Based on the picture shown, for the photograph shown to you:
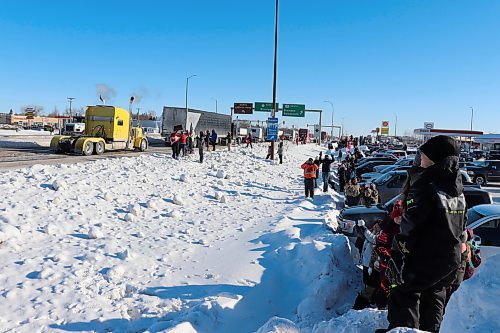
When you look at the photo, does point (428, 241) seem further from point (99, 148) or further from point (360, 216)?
point (99, 148)

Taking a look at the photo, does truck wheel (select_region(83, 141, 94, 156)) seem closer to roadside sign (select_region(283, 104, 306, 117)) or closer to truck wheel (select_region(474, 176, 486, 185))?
truck wheel (select_region(474, 176, 486, 185))

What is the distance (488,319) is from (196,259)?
5.57 meters

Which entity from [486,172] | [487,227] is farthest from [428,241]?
[486,172]

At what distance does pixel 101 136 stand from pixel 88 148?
235 cm

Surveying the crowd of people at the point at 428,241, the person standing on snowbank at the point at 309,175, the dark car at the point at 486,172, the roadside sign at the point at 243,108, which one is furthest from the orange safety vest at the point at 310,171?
the roadside sign at the point at 243,108

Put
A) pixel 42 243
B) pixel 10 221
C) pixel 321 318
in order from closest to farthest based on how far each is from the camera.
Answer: pixel 321 318, pixel 42 243, pixel 10 221

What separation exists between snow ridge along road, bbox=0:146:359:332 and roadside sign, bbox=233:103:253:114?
4778 centimetres

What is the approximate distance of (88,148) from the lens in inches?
926

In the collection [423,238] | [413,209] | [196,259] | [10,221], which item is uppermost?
[413,209]

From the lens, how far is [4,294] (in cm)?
522

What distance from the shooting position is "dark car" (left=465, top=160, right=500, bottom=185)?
81.1 feet

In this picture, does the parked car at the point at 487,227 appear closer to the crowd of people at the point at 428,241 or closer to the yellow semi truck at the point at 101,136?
the crowd of people at the point at 428,241

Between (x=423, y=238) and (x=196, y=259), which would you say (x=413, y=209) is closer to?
(x=423, y=238)

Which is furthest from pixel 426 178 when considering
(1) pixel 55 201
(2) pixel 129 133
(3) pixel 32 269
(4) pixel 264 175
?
(2) pixel 129 133
